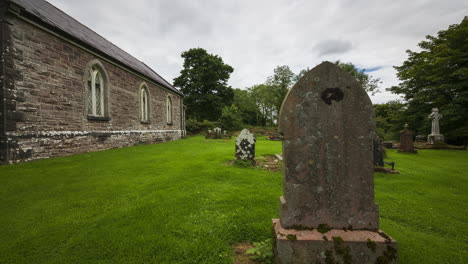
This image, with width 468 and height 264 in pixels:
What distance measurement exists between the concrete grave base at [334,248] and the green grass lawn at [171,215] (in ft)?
1.87

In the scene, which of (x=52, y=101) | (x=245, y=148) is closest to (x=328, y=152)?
(x=245, y=148)

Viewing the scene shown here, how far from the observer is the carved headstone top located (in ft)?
5.42

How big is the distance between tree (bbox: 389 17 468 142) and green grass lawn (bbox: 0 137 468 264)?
1393cm

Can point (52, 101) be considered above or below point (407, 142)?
above

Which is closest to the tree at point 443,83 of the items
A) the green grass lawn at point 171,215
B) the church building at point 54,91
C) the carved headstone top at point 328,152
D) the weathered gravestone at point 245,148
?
the green grass lawn at point 171,215

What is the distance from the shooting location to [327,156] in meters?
1.70

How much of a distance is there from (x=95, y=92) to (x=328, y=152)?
11.5 metres

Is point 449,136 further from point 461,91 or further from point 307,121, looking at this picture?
point 307,121

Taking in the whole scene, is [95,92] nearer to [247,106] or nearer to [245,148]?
[245,148]

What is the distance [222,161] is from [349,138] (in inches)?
198

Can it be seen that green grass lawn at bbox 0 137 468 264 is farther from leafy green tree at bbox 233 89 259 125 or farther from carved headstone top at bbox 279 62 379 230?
leafy green tree at bbox 233 89 259 125

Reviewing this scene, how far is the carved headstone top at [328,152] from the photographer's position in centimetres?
165

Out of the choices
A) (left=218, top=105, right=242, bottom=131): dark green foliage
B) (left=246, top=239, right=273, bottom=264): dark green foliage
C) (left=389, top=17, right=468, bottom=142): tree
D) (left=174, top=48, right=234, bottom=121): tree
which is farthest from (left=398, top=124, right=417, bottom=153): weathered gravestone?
(left=174, top=48, right=234, bottom=121): tree

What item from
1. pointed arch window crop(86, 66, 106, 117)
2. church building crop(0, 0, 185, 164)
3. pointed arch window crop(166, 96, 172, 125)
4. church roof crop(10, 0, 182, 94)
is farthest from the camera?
pointed arch window crop(166, 96, 172, 125)
